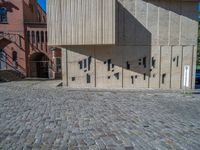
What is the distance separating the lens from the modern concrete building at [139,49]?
1043cm

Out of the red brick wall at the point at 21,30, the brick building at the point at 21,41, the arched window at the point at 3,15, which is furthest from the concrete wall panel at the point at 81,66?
the arched window at the point at 3,15

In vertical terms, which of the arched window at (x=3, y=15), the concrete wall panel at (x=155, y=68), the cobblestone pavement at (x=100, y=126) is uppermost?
the arched window at (x=3, y=15)

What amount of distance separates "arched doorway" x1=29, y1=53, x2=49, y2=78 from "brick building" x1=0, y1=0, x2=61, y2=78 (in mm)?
124

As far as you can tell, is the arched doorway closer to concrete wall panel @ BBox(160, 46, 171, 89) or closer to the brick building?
the brick building

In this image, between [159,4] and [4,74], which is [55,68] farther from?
[159,4]

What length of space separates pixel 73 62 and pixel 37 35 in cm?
1069

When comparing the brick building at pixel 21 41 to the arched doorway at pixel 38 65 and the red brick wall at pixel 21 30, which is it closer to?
the red brick wall at pixel 21 30

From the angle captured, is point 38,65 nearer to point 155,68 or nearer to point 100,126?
point 155,68

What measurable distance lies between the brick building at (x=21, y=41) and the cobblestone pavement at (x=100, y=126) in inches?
547

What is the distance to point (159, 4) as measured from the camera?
10633 mm

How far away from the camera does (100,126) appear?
14.1 feet

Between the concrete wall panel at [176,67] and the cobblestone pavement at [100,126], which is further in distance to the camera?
the concrete wall panel at [176,67]

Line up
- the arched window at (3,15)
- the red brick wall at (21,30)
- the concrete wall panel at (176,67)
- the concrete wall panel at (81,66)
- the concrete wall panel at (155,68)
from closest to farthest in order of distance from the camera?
the concrete wall panel at (81,66)
the concrete wall panel at (155,68)
the concrete wall panel at (176,67)
the red brick wall at (21,30)
the arched window at (3,15)

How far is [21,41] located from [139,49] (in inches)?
575
